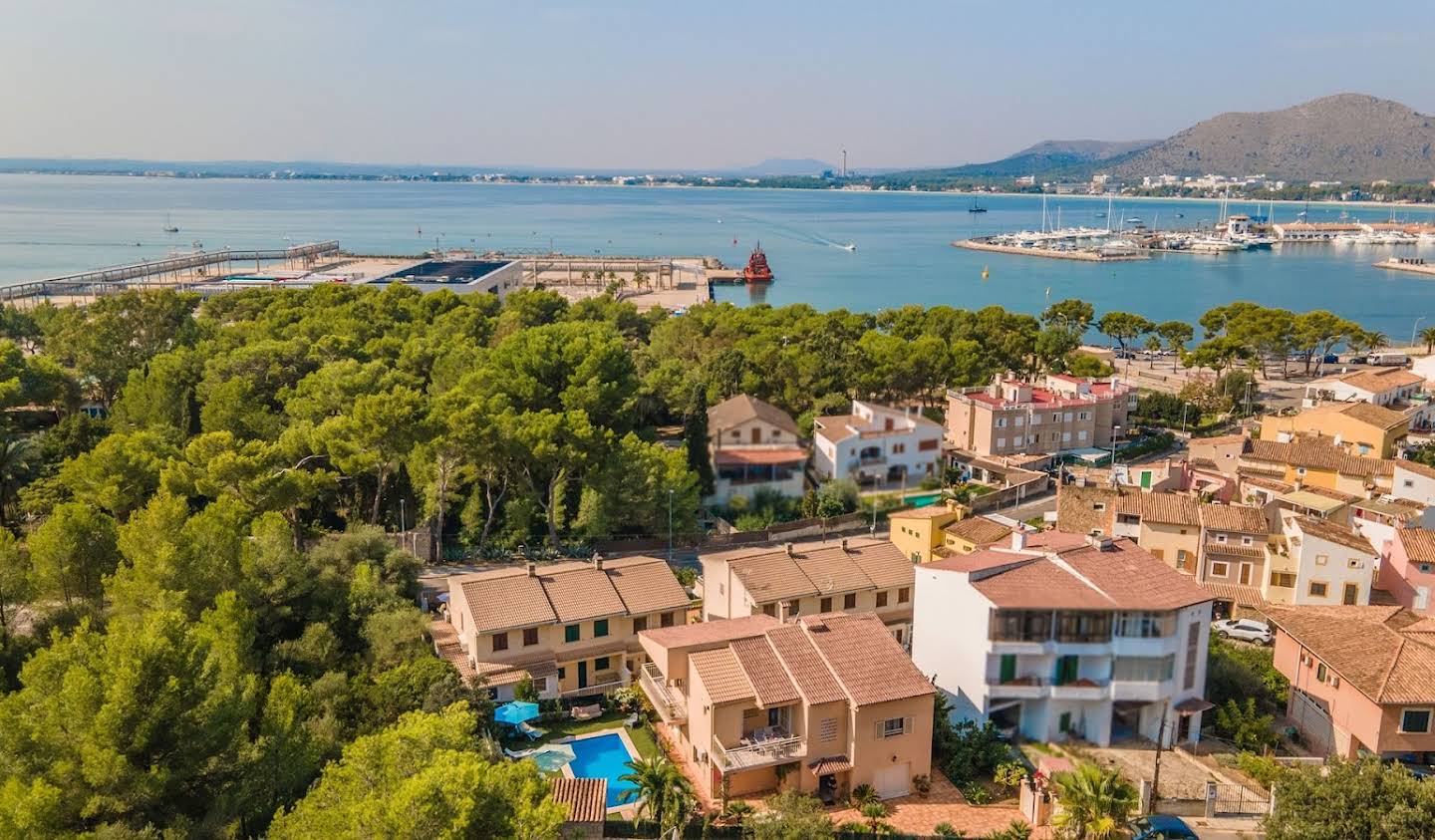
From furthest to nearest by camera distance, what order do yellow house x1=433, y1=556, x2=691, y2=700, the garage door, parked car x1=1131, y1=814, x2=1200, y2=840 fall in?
1. yellow house x1=433, y1=556, x2=691, y2=700
2. the garage door
3. parked car x1=1131, y1=814, x2=1200, y2=840

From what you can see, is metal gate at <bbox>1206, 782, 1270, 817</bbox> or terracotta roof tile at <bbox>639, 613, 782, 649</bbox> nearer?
metal gate at <bbox>1206, 782, 1270, 817</bbox>

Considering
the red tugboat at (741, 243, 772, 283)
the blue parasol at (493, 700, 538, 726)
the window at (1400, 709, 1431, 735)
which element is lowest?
the blue parasol at (493, 700, 538, 726)

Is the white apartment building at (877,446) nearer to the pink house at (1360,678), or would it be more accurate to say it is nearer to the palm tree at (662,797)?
the pink house at (1360,678)

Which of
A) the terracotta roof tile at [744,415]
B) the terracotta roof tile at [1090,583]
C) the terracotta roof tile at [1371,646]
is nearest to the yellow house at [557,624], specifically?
the terracotta roof tile at [1090,583]

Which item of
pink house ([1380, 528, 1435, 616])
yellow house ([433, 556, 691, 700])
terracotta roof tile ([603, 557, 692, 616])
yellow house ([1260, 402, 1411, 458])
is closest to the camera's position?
yellow house ([433, 556, 691, 700])

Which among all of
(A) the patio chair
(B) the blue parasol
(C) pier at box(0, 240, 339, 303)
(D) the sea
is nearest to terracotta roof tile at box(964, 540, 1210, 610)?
(A) the patio chair

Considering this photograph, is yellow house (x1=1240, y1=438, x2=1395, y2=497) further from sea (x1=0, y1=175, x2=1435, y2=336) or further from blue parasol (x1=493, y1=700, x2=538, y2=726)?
sea (x1=0, y1=175, x2=1435, y2=336)

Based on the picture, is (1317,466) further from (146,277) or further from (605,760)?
(146,277)
